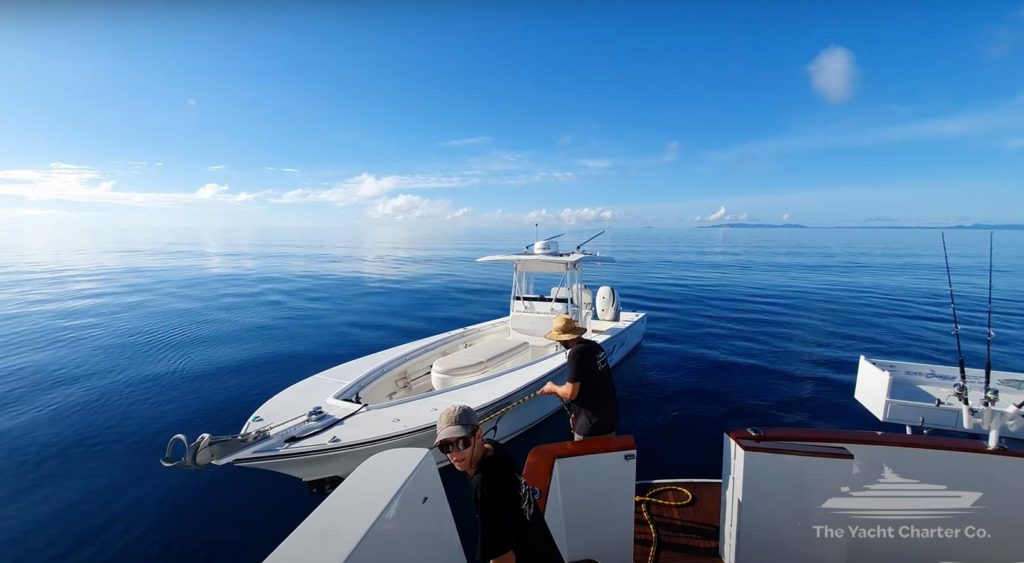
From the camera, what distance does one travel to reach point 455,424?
206cm

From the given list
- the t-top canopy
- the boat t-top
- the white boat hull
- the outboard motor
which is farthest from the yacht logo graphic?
the outboard motor

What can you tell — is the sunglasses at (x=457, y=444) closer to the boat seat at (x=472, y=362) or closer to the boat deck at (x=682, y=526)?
the boat deck at (x=682, y=526)

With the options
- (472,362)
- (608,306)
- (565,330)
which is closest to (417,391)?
(472,362)

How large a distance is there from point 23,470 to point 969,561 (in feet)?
42.6

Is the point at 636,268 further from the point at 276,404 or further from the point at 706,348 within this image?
the point at 276,404

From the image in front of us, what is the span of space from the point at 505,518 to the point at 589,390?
2.44 meters

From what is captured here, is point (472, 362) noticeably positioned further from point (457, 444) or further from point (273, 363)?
point (273, 363)

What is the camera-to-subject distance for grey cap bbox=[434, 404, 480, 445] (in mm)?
2027

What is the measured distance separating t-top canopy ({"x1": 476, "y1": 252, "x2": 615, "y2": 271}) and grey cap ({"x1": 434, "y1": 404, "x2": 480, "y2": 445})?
28.1 ft

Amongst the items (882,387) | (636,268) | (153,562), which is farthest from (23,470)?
(636,268)

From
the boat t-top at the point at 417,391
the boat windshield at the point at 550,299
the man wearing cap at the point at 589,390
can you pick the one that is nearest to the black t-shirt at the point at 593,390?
the man wearing cap at the point at 589,390

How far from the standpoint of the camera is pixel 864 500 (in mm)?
3131

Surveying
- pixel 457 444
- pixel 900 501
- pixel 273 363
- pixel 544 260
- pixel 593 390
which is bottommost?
pixel 273 363

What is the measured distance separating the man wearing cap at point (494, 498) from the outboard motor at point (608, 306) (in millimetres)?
11023
